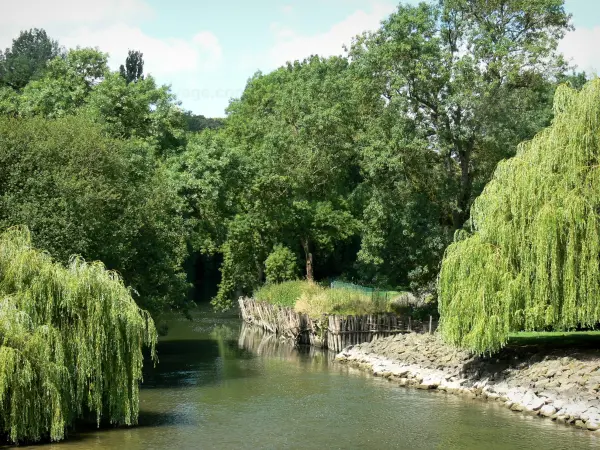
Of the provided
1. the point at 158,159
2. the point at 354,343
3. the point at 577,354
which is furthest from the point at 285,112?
the point at 577,354

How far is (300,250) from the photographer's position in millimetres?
57469

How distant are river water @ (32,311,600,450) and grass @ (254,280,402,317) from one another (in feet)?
17.5

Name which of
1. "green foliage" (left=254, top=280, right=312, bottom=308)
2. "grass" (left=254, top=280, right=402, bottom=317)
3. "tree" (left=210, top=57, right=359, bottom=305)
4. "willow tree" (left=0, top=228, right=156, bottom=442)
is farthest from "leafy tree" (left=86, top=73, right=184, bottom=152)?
"willow tree" (left=0, top=228, right=156, bottom=442)

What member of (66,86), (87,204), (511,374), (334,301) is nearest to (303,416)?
(511,374)

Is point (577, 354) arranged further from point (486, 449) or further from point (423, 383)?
point (486, 449)

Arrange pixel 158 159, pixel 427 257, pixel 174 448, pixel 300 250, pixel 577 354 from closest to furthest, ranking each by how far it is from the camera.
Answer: pixel 174 448 < pixel 577 354 < pixel 427 257 < pixel 158 159 < pixel 300 250

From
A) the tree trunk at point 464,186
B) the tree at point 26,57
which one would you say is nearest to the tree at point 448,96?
the tree trunk at point 464,186

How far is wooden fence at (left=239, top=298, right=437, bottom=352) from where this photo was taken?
38.3 m

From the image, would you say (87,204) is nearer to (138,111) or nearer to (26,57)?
(138,111)

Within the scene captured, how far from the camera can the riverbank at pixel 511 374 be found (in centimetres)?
2428

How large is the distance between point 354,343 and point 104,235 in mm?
14088

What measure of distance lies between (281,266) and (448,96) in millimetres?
18282

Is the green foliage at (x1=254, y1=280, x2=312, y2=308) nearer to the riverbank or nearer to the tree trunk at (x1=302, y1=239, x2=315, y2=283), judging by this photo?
the tree trunk at (x1=302, y1=239, x2=315, y2=283)

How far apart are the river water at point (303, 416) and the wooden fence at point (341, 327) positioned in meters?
3.28
